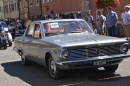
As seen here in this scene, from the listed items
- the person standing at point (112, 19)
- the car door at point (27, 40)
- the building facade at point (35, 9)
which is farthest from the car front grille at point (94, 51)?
the building facade at point (35, 9)

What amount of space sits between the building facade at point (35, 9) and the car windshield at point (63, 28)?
1302 inches

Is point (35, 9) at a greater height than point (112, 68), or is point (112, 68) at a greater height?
point (35, 9)

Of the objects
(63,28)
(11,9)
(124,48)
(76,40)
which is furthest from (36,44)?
(11,9)

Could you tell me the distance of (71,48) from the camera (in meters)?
6.77

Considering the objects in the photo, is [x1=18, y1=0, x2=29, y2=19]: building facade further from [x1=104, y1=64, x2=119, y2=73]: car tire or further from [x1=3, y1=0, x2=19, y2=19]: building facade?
[x1=104, y1=64, x2=119, y2=73]: car tire

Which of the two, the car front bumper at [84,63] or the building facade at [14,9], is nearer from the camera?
the car front bumper at [84,63]

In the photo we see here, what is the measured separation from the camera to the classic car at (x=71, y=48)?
6801 millimetres

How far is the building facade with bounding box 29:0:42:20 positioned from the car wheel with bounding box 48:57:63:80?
112 feet

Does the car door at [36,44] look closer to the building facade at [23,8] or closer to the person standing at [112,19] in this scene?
the person standing at [112,19]

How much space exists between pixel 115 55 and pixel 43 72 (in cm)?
242

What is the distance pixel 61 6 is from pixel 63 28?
1030 inches

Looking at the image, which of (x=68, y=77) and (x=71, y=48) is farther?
(x=68, y=77)

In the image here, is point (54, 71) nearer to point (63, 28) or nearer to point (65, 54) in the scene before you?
point (65, 54)

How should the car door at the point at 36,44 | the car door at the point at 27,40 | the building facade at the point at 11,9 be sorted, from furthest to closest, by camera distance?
the building facade at the point at 11,9 → the car door at the point at 27,40 → the car door at the point at 36,44
